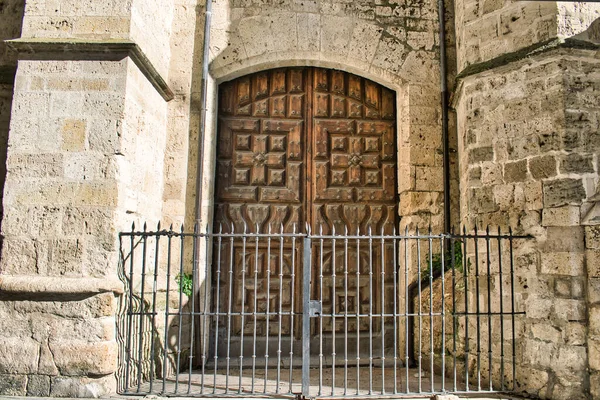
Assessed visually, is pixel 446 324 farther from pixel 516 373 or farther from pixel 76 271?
pixel 76 271

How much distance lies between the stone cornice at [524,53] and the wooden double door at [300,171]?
1149mm

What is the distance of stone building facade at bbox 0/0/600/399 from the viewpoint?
12.1 feet

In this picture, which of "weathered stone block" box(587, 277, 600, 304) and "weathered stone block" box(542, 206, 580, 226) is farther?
"weathered stone block" box(542, 206, 580, 226)

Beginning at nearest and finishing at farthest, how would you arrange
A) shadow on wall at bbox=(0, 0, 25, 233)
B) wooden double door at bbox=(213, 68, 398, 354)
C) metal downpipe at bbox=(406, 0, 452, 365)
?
shadow on wall at bbox=(0, 0, 25, 233), metal downpipe at bbox=(406, 0, 452, 365), wooden double door at bbox=(213, 68, 398, 354)

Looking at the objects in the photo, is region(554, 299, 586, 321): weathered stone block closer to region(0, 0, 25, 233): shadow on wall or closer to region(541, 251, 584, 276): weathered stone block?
region(541, 251, 584, 276): weathered stone block

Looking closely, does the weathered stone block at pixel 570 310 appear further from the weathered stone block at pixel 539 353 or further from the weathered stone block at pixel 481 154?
the weathered stone block at pixel 481 154

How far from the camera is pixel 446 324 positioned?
15.5ft

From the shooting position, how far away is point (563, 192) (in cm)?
390

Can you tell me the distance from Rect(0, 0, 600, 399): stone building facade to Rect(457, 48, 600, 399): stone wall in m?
0.01

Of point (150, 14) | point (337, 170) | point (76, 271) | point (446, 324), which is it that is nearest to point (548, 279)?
point (446, 324)

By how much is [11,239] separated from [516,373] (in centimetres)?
423

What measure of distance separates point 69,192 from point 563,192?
397cm

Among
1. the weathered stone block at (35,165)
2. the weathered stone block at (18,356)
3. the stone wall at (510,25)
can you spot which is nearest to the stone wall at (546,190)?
the stone wall at (510,25)

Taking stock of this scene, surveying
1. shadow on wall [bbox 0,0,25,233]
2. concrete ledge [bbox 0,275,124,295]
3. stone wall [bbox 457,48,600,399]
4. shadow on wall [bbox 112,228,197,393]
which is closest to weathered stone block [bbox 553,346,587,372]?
stone wall [bbox 457,48,600,399]
